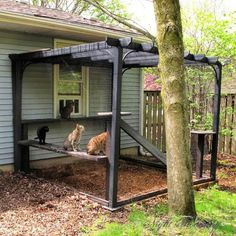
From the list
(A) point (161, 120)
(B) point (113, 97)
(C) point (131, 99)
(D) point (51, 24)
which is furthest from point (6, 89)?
(A) point (161, 120)

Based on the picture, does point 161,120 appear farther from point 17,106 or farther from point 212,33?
point 17,106

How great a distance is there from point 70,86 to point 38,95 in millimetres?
923

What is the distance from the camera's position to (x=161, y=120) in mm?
9859

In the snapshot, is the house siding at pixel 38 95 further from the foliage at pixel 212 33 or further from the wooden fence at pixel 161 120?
the foliage at pixel 212 33

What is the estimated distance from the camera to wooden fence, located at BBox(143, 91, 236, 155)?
9.16m

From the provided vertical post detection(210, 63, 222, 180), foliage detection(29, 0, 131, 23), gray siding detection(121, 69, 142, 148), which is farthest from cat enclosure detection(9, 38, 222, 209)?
foliage detection(29, 0, 131, 23)

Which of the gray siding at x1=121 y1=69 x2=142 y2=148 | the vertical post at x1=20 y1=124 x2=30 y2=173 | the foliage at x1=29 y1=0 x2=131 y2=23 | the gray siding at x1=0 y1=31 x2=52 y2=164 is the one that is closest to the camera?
the gray siding at x1=0 y1=31 x2=52 y2=164

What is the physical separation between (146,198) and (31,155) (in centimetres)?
298

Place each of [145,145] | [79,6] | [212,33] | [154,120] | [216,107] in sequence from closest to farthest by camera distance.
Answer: [145,145], [216,107], [212,33], [154,120], [79,6]

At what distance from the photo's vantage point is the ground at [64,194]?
4.21m

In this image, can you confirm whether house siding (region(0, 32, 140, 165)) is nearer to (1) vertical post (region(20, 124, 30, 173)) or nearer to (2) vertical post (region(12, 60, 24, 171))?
(2) vertical post (region(12, 60, 24, 171))

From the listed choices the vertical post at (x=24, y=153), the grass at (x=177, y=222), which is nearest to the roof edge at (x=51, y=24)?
the vertical post at (x=24, y=153)

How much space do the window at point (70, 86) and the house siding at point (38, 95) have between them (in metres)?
0.15

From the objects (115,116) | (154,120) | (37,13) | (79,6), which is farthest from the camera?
(79,6)
